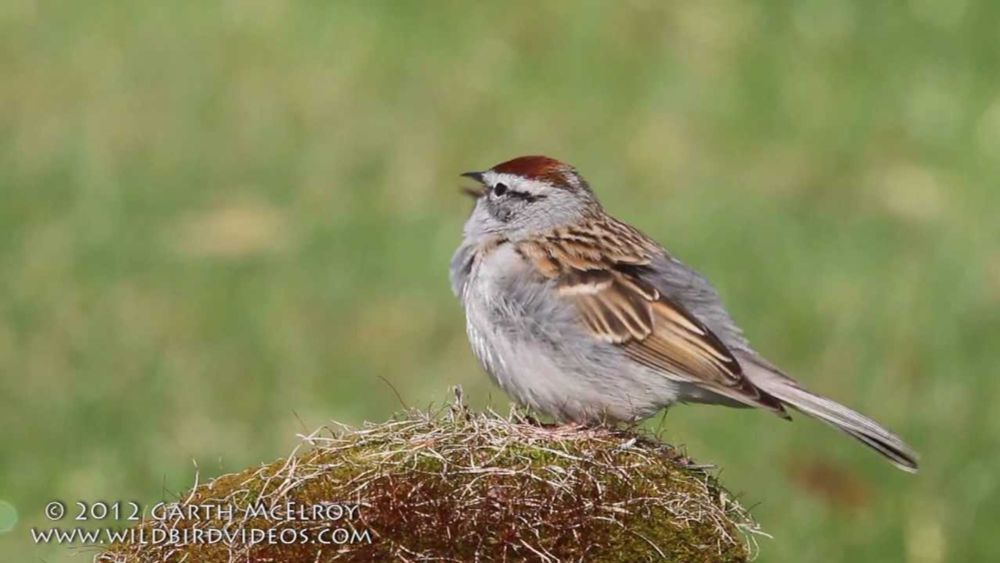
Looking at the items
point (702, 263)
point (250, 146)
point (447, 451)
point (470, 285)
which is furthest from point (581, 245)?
point (250, 146)

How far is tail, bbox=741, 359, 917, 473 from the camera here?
22.0 ft

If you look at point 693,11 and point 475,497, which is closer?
point 475,497

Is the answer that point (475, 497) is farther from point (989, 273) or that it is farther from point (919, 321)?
point (989, 273)

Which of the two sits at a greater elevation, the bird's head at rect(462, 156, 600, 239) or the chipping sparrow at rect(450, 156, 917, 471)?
the bird's head at rect(462, 156, 600, 239)

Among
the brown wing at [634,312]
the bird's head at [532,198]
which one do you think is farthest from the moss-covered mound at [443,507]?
the bird's head at [532,198]

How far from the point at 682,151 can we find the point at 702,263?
2.25 meters

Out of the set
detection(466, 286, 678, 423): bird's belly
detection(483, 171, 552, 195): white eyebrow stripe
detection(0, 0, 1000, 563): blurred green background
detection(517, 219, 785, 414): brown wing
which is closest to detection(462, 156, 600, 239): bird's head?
detection(483, 171, 552, 195): white eyebrow stripe

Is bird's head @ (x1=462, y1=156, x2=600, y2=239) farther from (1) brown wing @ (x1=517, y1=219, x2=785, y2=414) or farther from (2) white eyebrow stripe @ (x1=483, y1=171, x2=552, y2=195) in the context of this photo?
(1) brown wing @ (x1=517, y1=219, x2=785, y2=414)

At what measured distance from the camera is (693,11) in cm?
1602

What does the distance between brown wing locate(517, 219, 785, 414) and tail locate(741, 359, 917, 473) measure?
126 millimetres

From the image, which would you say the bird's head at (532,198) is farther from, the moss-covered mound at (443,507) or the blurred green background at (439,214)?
the moss-covered mound at (443,507)

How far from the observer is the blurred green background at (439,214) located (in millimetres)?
10031

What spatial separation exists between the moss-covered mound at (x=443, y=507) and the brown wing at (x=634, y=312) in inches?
63.1

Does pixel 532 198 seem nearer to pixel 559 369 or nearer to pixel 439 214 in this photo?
pixel 559 369
